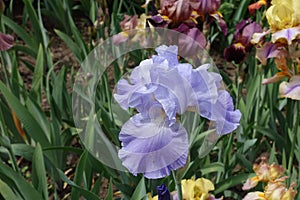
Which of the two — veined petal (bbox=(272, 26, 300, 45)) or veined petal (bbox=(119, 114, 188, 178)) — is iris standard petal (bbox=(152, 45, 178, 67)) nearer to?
veined petal (bbox=(119, 114, 188, 178))

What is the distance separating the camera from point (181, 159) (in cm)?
92

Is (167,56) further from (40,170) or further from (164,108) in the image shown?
(40,170)

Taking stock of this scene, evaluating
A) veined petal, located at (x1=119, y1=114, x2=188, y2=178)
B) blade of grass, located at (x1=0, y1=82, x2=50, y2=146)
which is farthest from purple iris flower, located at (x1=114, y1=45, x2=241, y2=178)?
blade of grass, located at (x1=0, y1=82, x2=50, y2=146)

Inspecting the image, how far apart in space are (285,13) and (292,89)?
223 millimetres

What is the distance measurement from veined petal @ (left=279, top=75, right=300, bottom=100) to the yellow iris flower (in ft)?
0.52

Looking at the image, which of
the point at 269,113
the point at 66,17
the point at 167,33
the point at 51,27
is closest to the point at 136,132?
the point at 167,33

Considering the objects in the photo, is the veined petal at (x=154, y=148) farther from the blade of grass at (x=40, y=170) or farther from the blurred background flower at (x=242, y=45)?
the blurred background flower at (x=242, y=45)

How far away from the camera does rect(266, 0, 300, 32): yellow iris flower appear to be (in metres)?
1.57

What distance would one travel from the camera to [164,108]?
34.3 inches

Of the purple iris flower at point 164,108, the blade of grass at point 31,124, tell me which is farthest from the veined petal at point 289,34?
the blade of grass at point 31,124

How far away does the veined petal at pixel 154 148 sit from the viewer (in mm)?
888

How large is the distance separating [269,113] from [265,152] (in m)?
0.29

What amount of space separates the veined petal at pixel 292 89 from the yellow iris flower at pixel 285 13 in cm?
16

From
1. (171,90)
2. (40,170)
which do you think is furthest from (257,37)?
(171,90)
